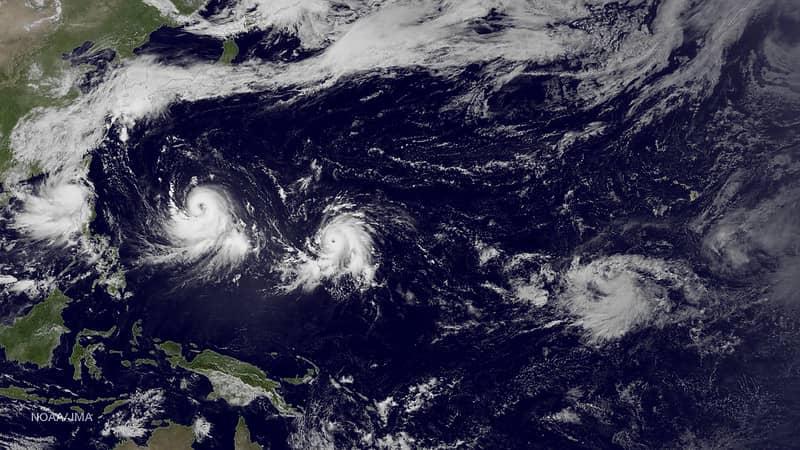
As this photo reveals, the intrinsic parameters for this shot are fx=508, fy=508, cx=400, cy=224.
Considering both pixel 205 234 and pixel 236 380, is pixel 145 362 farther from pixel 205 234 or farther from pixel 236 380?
pixel 205 234

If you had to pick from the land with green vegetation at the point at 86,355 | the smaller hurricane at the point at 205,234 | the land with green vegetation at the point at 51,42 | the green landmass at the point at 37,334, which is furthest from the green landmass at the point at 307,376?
the land with green vegetation at the point at 51,42

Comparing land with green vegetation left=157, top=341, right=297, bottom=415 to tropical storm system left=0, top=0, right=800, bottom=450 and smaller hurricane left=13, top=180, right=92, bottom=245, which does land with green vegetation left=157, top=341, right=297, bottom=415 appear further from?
smaller hurricane left=13, top=180, right=92, bottom=245

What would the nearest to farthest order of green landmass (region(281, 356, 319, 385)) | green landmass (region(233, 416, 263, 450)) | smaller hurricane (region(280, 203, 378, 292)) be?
smaller hurricane (region(280, 203, 378, 292)), green landmass (region(281, 356, 319, 385)), green landmass (region(233, 416, 263, 450))

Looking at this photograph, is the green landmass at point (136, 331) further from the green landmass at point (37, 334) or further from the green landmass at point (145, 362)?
the green landmass at point (37, 334)

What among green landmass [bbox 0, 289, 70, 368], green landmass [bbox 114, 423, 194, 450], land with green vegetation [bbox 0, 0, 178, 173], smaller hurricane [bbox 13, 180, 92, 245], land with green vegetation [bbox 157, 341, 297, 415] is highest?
land with green vegetation [bbox 0, 0, 178, 173]

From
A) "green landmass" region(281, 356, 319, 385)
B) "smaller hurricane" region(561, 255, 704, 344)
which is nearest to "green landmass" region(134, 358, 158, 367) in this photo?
"green landmass" region(281, 356, 319, 385)

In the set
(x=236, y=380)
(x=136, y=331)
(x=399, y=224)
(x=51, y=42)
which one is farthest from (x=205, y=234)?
(x=51, y=42)

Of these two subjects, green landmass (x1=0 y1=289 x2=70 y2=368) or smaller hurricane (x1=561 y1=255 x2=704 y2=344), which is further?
green landmass (x1=0 y1=289 x2=70 y2=368)

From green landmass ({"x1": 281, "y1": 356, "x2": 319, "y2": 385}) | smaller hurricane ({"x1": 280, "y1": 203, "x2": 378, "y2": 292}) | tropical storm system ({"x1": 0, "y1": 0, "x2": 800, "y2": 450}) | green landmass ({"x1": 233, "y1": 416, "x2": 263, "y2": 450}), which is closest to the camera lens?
tropical storm system ({"x1": 0, "y1": 0, "x2": 800, "y2": 450})
